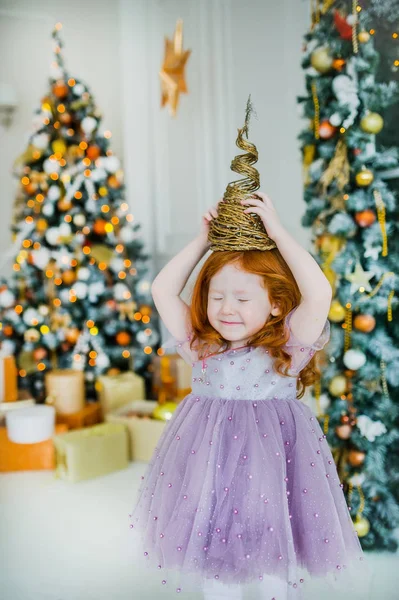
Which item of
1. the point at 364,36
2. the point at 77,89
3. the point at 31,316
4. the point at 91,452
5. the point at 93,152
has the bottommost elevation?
the point at 91,452

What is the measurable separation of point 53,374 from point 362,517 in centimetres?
204

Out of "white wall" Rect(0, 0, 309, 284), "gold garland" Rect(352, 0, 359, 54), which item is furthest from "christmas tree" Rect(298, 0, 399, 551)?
"white wall" Rect(0, 0, 309, 284)

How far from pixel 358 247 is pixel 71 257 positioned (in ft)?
6.85

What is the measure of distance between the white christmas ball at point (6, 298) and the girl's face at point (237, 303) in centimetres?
256

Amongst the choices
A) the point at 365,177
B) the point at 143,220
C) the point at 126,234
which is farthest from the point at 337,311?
the point at 143,220

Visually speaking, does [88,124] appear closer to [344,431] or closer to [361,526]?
[344,431]

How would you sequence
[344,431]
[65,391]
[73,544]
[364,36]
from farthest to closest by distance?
[65,391]
[73,544]
[344,431]
[364,36]

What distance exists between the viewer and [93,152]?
3.90 metres

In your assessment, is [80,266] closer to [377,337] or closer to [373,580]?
[377,337]

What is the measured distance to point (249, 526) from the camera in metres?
1.50

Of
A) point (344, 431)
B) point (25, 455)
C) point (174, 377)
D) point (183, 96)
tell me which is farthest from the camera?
point (183, 96)

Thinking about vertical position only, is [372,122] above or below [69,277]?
above

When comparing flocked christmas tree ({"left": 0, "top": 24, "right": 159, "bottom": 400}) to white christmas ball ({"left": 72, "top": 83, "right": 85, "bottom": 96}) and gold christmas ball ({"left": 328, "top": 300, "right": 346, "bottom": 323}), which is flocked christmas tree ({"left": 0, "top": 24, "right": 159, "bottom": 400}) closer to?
white christmas ball ({"left": 72, "top": 83, "right": 85, "bottom": 96})

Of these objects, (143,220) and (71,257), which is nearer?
(71,257)
